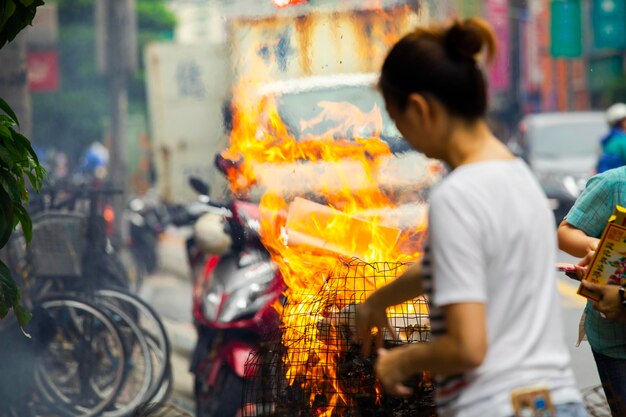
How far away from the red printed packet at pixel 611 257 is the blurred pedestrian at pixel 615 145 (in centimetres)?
988

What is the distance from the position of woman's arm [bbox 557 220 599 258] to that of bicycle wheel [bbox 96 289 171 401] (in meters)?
3.53

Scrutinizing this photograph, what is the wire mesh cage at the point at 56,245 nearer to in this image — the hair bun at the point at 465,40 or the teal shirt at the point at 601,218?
the teal shirt at the point at 601,218

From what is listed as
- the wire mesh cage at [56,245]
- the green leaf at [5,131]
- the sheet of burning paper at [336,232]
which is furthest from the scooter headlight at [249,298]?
the green leaf at [5,131]

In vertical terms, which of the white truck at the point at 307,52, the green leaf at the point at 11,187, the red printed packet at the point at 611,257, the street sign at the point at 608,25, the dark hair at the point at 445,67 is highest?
the street sign at the point at 608,25

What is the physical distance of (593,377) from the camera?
6.95m

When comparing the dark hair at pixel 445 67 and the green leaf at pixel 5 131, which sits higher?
the green leaf at pixel 5 131

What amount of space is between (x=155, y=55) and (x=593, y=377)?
37.2ft

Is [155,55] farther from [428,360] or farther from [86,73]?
[86,73]

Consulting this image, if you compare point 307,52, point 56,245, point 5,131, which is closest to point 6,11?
point 5,131

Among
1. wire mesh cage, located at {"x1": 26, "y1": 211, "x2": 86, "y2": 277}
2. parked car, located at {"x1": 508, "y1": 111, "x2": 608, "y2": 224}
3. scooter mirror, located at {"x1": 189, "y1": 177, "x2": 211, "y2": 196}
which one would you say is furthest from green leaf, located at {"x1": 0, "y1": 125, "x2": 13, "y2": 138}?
parked car, located at {"x1": 508, "y1": 111, "x2": 608, "y2": 224}

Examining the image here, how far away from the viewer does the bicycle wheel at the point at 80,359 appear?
20.9ft

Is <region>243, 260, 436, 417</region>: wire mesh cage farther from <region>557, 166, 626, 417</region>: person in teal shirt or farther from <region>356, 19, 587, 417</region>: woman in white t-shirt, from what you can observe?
<region>356, 19, 587, 417</region>: woman in white t-shirt

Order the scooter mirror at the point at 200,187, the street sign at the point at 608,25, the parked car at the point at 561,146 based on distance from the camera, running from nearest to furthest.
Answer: the scooter mirror at the point at 200,187 → the parked car at the point at 561,146 → the street sign at the point at 608,25

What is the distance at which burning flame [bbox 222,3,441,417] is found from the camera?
3.66 m
